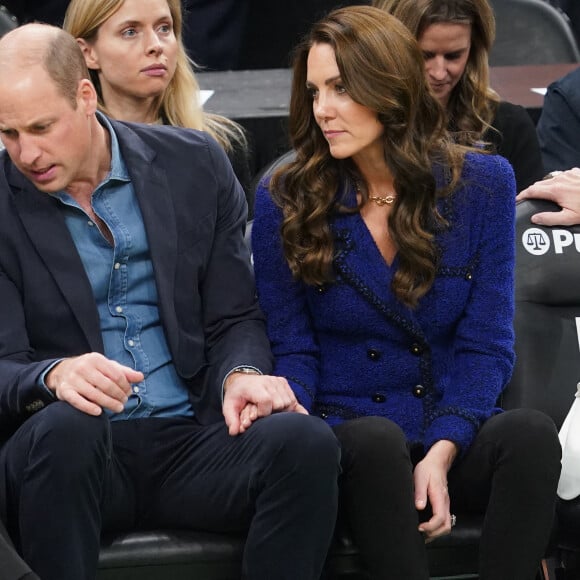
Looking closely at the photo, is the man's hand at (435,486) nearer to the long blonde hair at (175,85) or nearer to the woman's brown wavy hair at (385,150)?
the woman's brown wavy hair at (385,150)

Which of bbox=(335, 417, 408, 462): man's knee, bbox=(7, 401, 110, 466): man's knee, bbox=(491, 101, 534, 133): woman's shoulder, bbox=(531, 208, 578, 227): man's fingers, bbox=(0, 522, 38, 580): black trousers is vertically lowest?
bbox=(0, 522, 38, 580): black trousers

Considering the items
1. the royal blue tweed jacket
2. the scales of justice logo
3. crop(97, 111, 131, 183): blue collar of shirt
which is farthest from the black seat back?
crop(97, 111, 131, 183): blue collar of shirt

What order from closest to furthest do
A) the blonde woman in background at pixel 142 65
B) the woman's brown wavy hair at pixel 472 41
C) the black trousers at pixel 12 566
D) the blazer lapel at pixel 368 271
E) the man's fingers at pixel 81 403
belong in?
the black trousers at pixel 12 566
the man's fingers at pixel 81 403
the blazer lapel at pixel 368 271
the woman's brown wavy hair at pixel 472 41
the blonde woman in background at pixel 142 65

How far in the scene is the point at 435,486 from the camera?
2.45 meters

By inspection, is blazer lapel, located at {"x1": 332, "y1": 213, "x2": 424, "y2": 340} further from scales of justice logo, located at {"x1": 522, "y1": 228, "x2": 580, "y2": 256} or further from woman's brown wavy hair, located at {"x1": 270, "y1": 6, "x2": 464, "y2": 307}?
scales of justice logo, located at {"x1": 522, "y1": 228, "x2": 580, "y2": 256}

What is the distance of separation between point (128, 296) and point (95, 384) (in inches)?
13.2

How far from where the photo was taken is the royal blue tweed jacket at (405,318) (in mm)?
2617

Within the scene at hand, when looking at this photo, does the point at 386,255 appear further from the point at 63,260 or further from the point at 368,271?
the point at 63,260

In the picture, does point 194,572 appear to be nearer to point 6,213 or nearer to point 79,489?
point 79,489

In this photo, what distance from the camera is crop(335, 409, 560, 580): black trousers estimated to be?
92.7 inches

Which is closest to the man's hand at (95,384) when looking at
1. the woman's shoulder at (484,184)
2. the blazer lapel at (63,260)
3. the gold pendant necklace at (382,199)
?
the blazer lapel at (63,260)

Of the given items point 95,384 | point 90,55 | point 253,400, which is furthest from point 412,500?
point 90,55

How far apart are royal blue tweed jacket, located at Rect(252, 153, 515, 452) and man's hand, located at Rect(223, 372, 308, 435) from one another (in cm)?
13

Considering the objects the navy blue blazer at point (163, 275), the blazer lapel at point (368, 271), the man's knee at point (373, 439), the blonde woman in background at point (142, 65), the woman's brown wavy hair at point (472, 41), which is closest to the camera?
the man's knee at point (373, 439)
